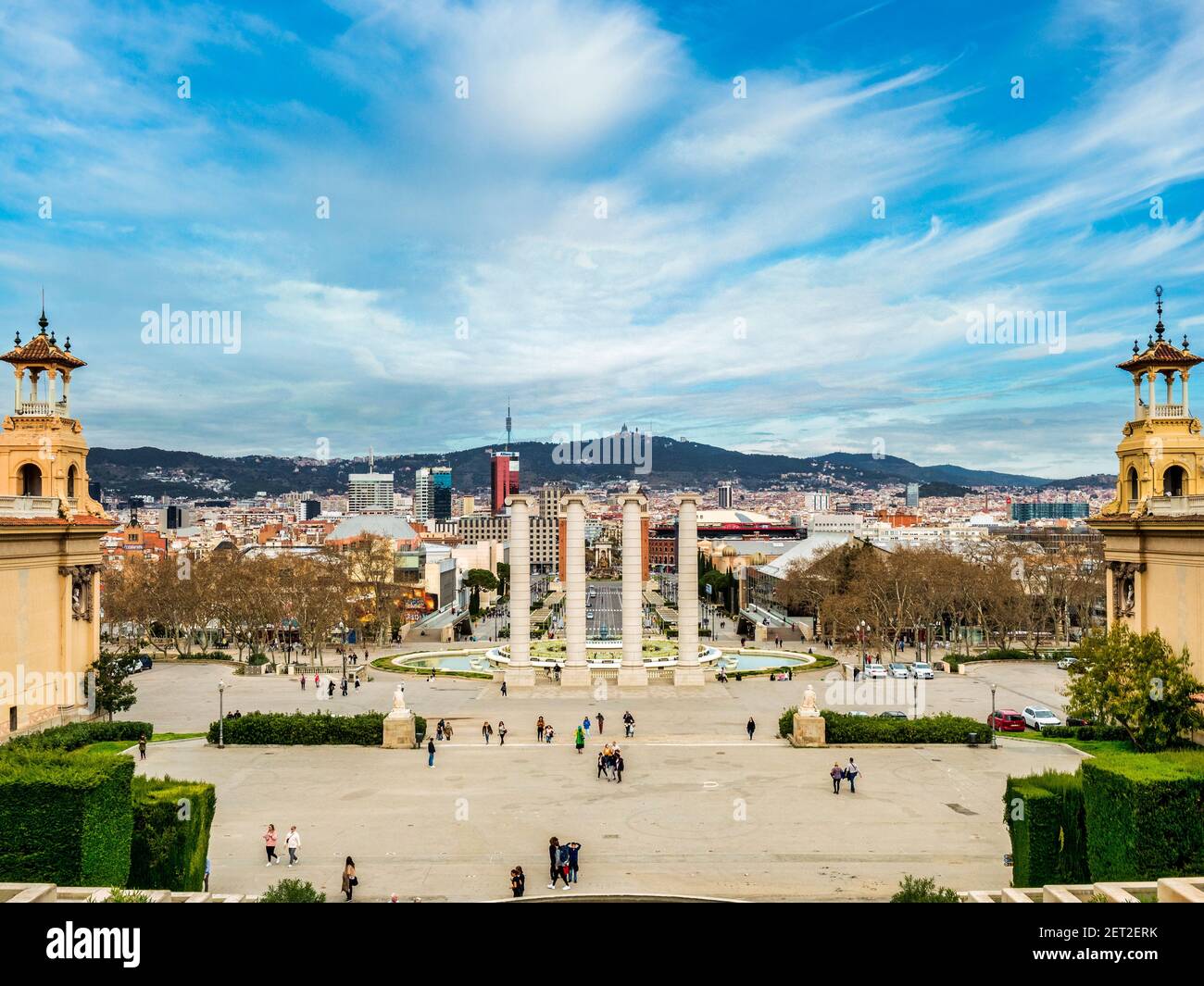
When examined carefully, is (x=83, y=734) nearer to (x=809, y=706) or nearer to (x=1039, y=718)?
(x=809, y=706)

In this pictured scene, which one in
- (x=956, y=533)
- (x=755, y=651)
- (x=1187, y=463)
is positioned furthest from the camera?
(x=956, y=533)

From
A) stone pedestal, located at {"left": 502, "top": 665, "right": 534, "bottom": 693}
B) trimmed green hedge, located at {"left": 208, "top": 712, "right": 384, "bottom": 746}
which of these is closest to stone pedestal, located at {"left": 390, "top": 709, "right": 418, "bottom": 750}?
trimmed green hedge, located at {"left": 208, "top": 712, "right": 384, "bottom": 746}

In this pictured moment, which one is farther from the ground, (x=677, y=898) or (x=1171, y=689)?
(x=1171, y=689)

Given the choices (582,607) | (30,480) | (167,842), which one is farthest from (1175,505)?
(30,480)

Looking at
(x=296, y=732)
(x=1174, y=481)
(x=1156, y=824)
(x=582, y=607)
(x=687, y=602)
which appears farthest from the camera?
(x=582, y=607)

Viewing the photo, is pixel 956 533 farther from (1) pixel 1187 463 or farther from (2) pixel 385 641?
(1) pixel 1187 463

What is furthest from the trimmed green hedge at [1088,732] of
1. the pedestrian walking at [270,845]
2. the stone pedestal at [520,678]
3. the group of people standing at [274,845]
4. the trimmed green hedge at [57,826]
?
the trimmed green hedge at [57,826]

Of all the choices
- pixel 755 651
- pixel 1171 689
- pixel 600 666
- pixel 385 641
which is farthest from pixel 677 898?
→ pixel 385 641
